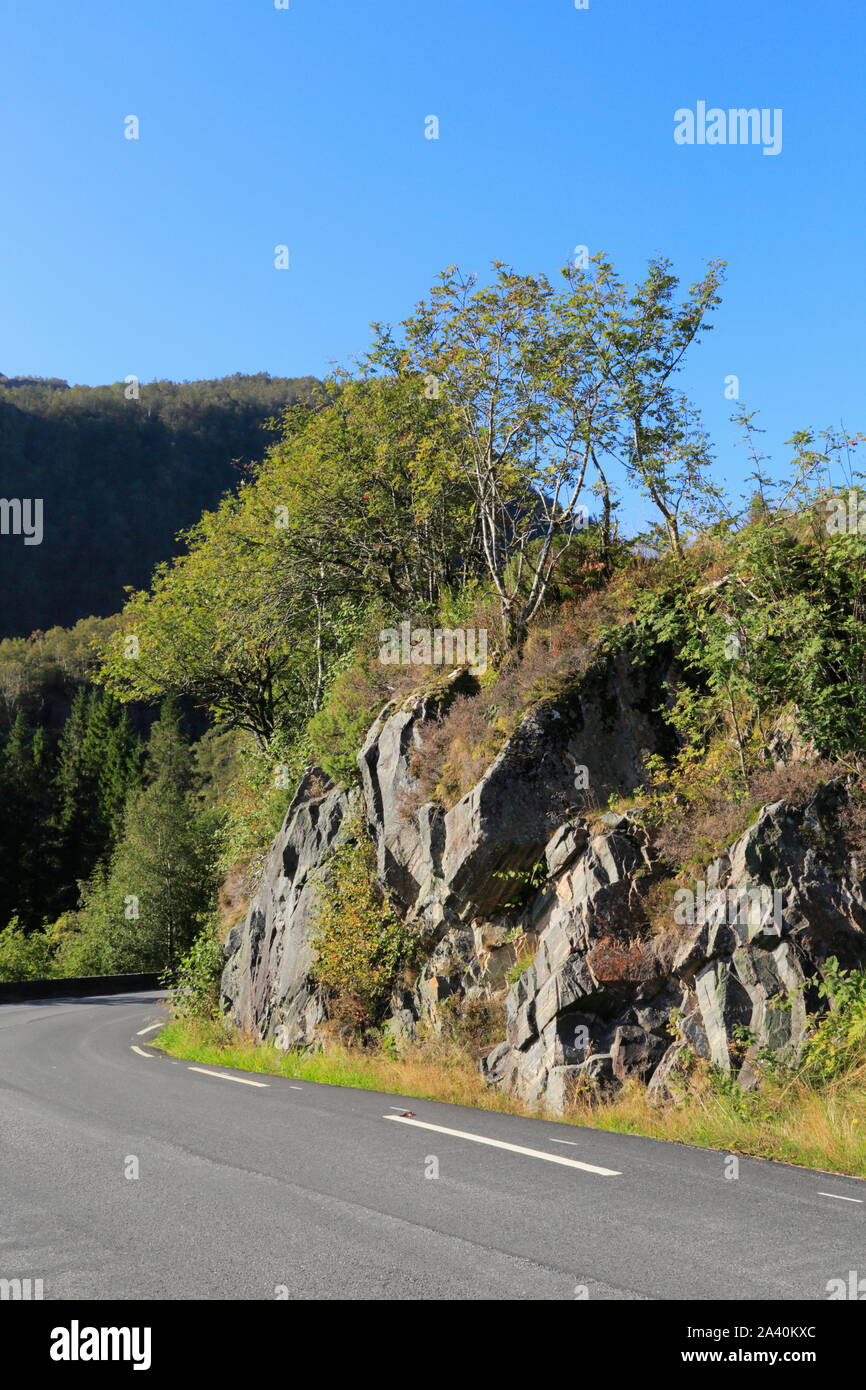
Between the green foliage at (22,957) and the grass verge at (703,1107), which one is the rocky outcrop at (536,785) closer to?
the grass verge at (703,1107)

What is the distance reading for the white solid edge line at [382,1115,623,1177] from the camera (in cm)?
718

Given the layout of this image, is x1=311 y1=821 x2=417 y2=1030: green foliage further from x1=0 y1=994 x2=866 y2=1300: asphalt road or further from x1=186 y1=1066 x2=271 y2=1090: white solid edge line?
x1=0 y1=994 x2=866 y2=1300: asphalt road

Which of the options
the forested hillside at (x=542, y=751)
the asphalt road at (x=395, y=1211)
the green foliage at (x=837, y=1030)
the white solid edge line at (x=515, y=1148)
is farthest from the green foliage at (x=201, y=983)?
the green foliage at (x=837, y=1030)

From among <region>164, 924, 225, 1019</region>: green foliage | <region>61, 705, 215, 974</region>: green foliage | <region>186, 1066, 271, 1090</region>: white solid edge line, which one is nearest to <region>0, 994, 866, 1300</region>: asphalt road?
<region>186, 1066, 271, 1090</region>: white solid edge line

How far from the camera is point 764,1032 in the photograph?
8.95m

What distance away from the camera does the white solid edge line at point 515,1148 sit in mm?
7180

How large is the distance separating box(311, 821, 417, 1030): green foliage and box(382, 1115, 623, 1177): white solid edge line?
4.04 metres

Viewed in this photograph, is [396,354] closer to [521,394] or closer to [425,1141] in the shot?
[521,394]

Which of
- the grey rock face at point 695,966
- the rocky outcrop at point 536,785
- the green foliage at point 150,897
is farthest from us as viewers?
the green foliage at point 150,897

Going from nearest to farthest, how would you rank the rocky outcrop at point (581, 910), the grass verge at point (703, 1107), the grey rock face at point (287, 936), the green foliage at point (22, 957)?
the grass verge at point (703, 1107), the rocky outcrop at point (581, 910), the grey rock face at point (287, 936), the green foliage at point (22, 957)

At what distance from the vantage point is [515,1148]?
8.06 meters

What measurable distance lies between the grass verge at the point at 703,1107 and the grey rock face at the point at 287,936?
223 centimetres

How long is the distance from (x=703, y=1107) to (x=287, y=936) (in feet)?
30.8
